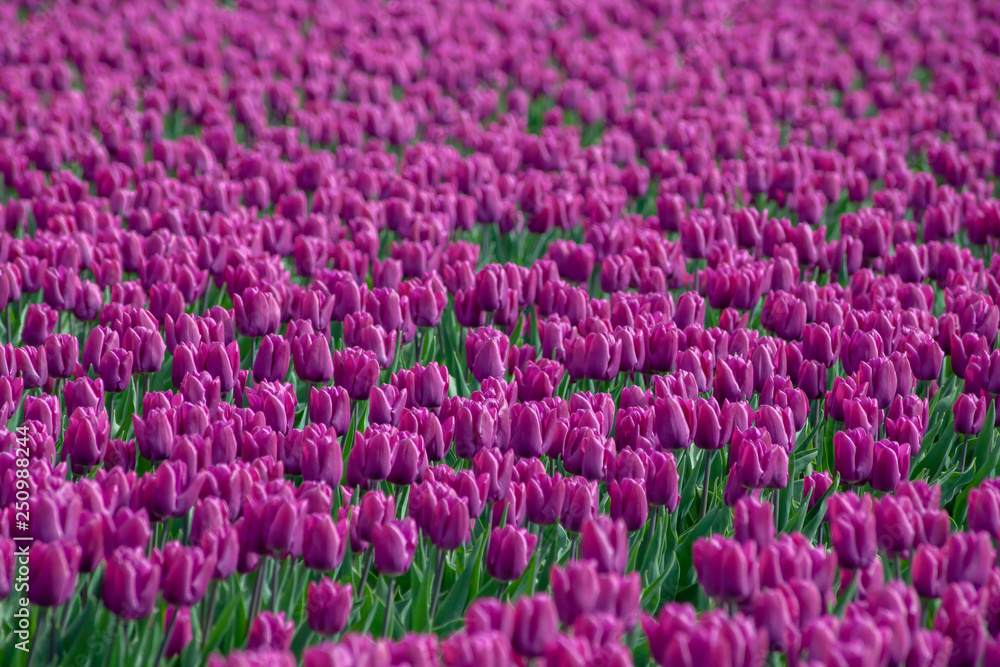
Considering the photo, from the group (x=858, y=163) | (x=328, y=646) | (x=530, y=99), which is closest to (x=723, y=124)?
(x=858, y=163)

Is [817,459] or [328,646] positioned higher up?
[328,646]

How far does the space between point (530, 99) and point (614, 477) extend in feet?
19.6

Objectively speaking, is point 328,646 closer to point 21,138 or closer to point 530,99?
point 21,138

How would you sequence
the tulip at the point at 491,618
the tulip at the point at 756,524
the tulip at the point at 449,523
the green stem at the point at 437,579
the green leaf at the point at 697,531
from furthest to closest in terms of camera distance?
the green leaf at the point at 697,531 < the green stem at the point at 437,579 < the tulip at the point at 449,523 < the tulip at the point at 756,524 < the tulip at the point at 491,618

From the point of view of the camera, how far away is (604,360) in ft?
11.2

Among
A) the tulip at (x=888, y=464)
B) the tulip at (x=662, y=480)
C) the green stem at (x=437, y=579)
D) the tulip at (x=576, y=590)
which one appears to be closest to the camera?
the tulip at (x=576, y=590)

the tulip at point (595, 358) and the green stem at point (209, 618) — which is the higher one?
the tulip at point (595, 358)

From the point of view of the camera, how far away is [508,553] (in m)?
2.41

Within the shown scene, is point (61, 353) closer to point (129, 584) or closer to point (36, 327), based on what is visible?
point (36, 327)

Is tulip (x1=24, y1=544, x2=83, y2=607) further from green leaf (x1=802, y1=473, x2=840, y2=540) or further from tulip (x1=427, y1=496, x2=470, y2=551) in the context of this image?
green leaf (x1=802, y1=473, x2=840, y2=540)

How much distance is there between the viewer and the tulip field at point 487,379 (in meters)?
2.19

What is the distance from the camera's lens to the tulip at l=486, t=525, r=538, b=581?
2.40 m

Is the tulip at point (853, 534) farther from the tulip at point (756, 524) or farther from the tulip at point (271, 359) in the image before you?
the tulip at point (271, 359)

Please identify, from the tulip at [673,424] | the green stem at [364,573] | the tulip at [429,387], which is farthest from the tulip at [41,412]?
the tulip at [673,424]
